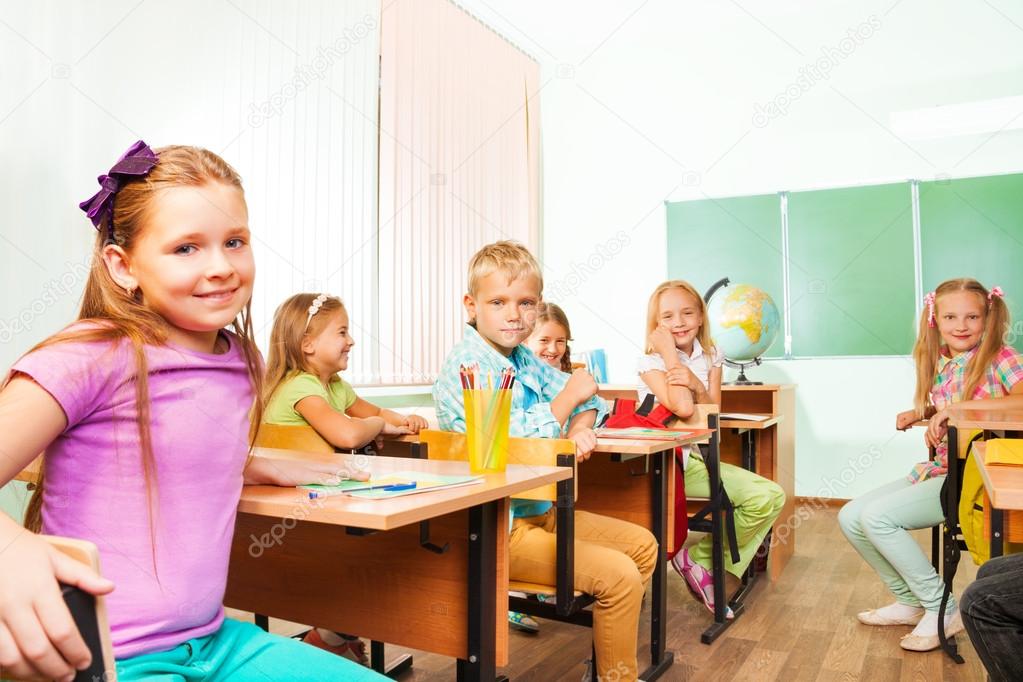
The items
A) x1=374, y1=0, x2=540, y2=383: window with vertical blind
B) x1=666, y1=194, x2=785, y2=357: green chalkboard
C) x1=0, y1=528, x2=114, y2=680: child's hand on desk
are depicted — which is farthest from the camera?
x1=666, y1=194, x2=785, y2=357: green chalkboard

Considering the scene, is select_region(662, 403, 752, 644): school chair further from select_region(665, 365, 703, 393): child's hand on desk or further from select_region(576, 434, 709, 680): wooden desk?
select_region(576, 434, 709, 680): wooden desk

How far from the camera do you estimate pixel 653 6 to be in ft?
17.2

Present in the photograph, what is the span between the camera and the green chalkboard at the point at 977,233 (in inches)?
192

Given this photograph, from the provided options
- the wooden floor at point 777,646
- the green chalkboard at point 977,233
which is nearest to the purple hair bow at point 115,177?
the wooden floor at point 777,646

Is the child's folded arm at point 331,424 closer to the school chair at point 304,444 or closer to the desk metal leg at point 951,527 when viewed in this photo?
the school chair at point 304,444

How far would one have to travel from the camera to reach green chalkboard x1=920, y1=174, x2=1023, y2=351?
4.88 m

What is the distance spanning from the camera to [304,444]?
2.15 metres

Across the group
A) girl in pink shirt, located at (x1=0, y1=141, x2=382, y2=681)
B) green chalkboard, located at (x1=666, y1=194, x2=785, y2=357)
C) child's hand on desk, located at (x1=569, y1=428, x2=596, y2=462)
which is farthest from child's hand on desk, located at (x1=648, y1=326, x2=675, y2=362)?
girl in pink shirt, located at (x1=0, y1=141, x2=382, y2=681)

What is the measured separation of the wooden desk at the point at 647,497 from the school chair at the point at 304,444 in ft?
2.31

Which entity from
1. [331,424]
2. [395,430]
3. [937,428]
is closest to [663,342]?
[937,428]

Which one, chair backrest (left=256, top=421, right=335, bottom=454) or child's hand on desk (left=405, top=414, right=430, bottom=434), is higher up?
chair backrest (left=256, top=421, right=335, bottom=454)

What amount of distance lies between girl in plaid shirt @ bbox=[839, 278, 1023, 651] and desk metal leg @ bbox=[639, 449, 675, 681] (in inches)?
33.2

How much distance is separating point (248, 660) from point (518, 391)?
120 centimetres

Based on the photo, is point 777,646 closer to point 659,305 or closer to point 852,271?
point 659,305
